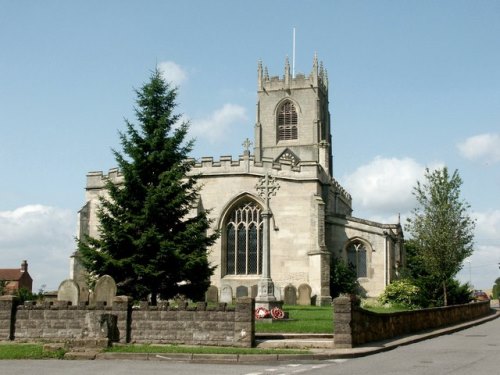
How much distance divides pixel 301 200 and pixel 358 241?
4.69m

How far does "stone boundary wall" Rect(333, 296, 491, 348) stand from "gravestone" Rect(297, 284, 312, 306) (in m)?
9.36

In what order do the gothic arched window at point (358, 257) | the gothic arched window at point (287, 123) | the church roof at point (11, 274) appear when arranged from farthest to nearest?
the church roof at point (11, 274) → the gothic arched window at point (287, 123) → the gothic arched window at point (358, 257)

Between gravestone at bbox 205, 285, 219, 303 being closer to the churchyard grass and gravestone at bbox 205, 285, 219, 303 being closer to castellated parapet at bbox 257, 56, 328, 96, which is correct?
the churchyard grass

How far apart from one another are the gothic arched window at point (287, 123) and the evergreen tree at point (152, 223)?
3187 cm

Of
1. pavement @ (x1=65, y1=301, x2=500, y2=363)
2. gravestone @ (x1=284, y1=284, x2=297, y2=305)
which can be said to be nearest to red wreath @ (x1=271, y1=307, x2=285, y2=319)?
pavement @ (x1=65, y1=301, x2=500, y2=363)

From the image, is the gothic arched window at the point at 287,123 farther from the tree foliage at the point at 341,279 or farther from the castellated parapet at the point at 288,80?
the tree foliage at the point at 341,279

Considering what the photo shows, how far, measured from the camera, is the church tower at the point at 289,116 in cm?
5666

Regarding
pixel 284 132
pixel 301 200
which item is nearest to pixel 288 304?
pixel 301 200

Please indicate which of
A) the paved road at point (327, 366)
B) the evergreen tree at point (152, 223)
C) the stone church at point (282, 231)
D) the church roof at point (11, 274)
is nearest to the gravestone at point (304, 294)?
the stone church at point (282, 231)

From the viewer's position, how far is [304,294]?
1329 inches

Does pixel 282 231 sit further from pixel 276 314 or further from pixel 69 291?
pixel 69 291

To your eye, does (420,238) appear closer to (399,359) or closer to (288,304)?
(288,304)

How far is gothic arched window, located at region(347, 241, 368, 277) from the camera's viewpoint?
38562 millimetres

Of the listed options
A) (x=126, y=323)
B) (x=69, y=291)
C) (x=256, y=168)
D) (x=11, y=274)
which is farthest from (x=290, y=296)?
(x=11, y=274)
